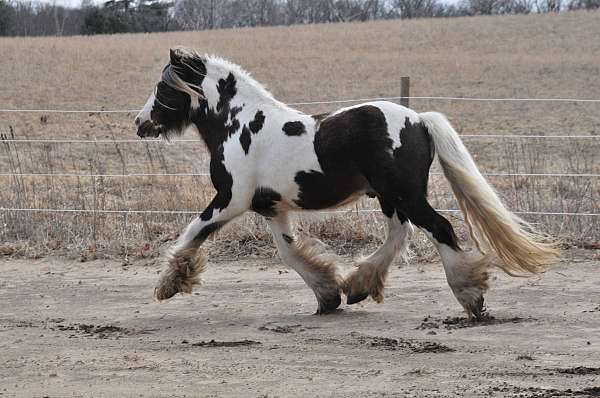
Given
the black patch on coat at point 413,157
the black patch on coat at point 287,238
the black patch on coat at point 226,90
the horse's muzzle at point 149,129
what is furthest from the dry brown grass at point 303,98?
the horse's muzzle at point 149,129

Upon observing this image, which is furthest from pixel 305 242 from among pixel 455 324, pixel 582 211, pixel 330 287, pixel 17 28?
pixel 17 28

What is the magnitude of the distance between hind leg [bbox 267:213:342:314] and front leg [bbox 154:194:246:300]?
16.2 inches

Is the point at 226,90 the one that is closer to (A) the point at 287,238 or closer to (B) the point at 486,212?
(A) the point at 287,238

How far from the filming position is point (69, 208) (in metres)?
9.91

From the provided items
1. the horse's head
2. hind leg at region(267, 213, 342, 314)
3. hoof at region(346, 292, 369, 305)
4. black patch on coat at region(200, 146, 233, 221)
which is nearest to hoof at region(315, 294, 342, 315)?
hind leg at region(267, 213, 342, 314)

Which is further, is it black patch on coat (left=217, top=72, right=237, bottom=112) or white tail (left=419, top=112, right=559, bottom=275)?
black patch on coat (left=217, top=72, right=237, bottom=112)

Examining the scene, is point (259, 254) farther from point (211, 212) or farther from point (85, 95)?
point (85, 95)

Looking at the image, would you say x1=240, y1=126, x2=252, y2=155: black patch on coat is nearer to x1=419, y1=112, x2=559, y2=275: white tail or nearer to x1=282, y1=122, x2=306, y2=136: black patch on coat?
x1=282, y1=122, x2=306, y2=136: black patch on coat

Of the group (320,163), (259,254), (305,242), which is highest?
(320,163)

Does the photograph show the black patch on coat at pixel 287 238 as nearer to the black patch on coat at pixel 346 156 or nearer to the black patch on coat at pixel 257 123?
the black patch on coat at pixel 346 156

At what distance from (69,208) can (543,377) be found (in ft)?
21.2

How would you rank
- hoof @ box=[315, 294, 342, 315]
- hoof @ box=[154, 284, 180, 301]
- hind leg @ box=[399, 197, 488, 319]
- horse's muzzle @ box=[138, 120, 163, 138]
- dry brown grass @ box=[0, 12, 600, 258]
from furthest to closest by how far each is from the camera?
1. dry brown grass @ box=[0, 12, 600, 258]
2. horse's muzzle @ box=[138, 120, 163, 138]
3. hoof @ box=[315, 294, 342, 315]
4. hoof @ box=[154, 284, 180, 301]
5. hind leg @ box=[399, 197, 488, 319]

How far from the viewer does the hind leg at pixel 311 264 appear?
6441 mm

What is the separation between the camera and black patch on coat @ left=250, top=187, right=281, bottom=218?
20.3ft
